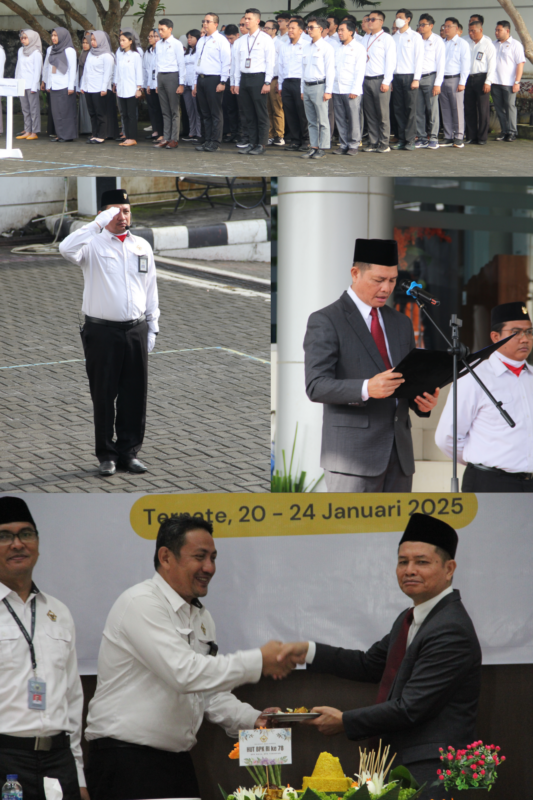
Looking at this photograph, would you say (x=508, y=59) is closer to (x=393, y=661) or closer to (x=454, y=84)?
(x=454, y=84)

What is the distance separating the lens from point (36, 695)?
2.62m

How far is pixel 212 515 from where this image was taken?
297 centimetres

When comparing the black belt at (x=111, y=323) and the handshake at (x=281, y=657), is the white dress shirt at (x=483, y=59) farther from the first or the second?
the handshake at (x=281, y=657)

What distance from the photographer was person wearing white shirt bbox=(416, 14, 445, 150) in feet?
16.6

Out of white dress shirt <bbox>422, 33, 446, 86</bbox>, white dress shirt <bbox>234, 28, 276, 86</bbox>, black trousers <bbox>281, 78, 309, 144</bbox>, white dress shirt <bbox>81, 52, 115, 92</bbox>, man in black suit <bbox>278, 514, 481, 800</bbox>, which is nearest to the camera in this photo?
man in black suit <bbox>278, 514, 481, 800</bbox>

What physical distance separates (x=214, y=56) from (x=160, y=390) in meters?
2.73

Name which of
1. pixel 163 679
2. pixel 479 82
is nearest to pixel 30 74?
pixel 479 82

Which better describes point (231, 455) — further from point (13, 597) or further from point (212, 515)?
point (13, 597)

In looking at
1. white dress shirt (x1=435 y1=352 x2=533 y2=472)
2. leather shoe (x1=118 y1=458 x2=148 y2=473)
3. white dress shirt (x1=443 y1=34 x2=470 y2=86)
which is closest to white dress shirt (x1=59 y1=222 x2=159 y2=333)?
leather shoe (x1=118 y1=458 x2=148 y2=473)

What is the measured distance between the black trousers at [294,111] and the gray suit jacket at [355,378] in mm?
1970

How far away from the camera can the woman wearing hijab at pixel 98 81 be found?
5183mm

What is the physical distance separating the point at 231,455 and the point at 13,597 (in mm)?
1012

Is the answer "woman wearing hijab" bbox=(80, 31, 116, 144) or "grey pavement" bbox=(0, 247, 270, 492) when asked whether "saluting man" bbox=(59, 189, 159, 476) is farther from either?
"woman wearing hijab" bbox=(80, 31, 116, 144)

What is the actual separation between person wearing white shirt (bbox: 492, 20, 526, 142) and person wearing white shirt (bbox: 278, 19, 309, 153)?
110cm
